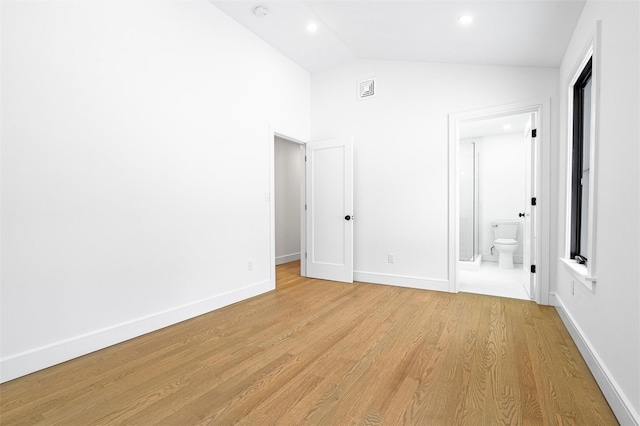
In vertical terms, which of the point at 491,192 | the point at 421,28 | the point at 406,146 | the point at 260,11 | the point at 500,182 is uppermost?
the point at 260,11

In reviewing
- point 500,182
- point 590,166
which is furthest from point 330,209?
point 500,182

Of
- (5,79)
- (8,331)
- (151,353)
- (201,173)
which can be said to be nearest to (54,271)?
(8,331)

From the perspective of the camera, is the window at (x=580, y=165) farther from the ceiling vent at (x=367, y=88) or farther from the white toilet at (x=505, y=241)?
the white toilet at (x=505, y=241)

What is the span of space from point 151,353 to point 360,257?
282 cm

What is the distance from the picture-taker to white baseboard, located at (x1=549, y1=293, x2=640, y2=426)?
4.57ft

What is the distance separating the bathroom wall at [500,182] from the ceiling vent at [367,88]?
3.17m

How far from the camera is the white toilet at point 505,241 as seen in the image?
5.25 meters

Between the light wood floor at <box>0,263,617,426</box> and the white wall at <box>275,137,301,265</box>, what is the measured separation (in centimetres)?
311

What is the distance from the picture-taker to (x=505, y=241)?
534 centimetres

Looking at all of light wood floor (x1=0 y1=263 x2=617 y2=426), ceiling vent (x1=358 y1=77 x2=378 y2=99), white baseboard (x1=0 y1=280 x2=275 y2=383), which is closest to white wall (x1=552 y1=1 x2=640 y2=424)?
light wood floor (x1=0 y1=263 x2=617 y2=426)

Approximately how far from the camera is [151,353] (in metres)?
2.25

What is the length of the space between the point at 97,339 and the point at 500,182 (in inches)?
258

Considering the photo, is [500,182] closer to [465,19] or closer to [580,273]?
[465,19]

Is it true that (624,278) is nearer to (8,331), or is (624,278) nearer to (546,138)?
(546,138)
